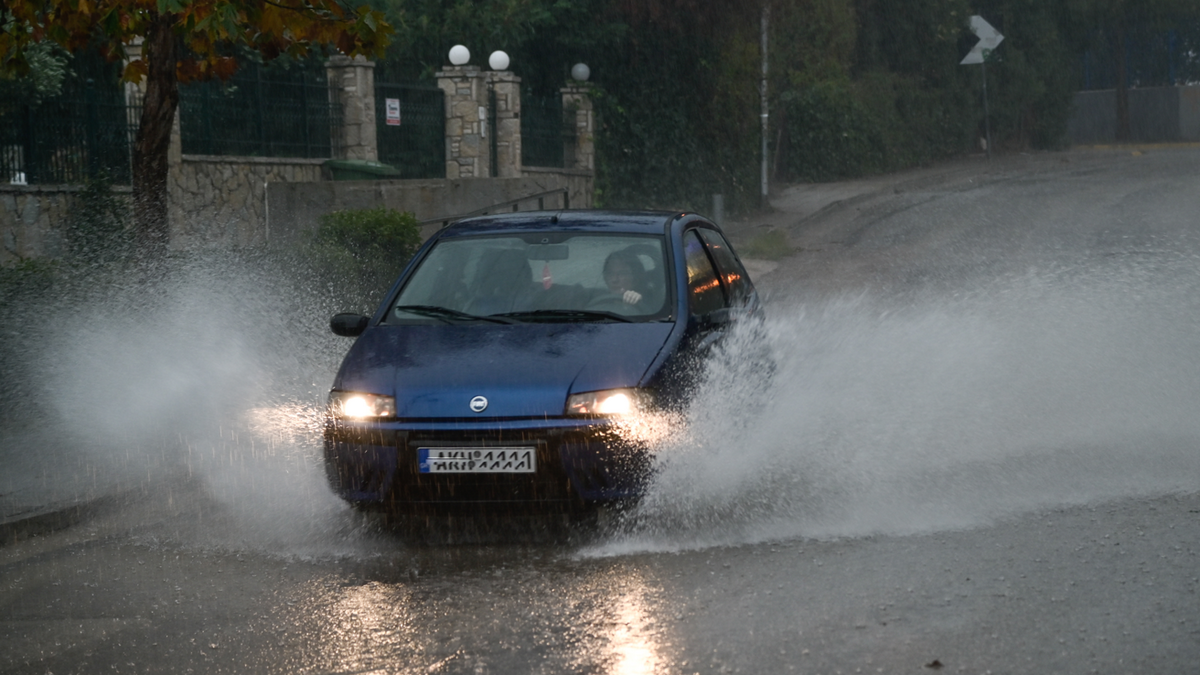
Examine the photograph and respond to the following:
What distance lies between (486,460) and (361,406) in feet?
2.31

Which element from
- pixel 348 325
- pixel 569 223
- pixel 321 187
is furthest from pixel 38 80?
pixel 569 223

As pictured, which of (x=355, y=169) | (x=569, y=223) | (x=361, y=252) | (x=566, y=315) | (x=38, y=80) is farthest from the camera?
(x=355, y=169)

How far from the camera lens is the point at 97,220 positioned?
1466 cm

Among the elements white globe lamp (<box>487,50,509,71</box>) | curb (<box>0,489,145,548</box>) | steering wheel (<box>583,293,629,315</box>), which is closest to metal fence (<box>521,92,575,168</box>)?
white globe lamp (<box>487,50,509,71</box>)

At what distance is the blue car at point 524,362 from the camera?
5.99 metres

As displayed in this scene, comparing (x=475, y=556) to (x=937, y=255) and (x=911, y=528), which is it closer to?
(x=911, y=528)

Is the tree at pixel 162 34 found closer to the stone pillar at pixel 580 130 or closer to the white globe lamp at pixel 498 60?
the white globe lamp at pixel 498 60

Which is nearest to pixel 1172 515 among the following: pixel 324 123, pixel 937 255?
pixel 937 255

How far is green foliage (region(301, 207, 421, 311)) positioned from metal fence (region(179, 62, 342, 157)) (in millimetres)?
2853

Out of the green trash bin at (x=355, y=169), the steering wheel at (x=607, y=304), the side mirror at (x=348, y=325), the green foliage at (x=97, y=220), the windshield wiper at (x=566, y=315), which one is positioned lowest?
the side mirror at (x=348, y=325)

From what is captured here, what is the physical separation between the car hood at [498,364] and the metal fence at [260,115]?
36.3 feet

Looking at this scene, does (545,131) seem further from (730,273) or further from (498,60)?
(730,273)

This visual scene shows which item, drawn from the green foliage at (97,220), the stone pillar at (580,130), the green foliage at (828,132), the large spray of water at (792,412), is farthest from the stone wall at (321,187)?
the green foliage at (828,132)

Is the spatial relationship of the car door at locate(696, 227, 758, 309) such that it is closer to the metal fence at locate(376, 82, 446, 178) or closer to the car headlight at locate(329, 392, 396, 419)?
the car headlight at locate(329, 392, 396, 419)
